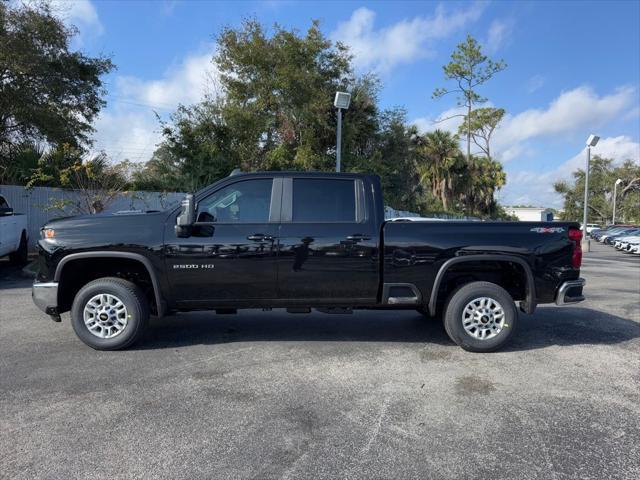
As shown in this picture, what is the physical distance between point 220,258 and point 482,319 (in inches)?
118

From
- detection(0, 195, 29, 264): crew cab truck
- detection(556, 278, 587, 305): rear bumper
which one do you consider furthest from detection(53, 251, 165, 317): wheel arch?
detection(0, 195, 29, 264): crew cab truck

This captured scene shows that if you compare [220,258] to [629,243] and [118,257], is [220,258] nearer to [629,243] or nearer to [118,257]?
[118,257]

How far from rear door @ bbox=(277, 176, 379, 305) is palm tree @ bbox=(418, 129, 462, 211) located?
31.8m

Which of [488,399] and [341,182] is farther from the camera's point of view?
[341,182]

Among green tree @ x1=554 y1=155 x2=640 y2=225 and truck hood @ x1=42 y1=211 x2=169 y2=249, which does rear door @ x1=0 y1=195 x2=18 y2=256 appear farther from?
green tree @ x1=554 y1=155 x2=640 y2=225

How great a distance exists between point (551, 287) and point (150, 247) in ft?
14.8

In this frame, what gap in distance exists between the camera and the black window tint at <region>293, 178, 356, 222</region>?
17.6ft

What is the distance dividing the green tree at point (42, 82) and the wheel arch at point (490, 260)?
14.4 metres

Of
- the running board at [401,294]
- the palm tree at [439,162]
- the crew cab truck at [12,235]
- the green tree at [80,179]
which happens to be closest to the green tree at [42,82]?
the green tree at [80,179]

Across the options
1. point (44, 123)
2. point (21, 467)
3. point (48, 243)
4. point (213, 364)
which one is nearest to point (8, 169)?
point (44, 123)

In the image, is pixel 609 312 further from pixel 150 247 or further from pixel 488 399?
pixel 150 247

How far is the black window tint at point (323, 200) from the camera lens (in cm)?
536

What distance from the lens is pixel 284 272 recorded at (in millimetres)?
5195

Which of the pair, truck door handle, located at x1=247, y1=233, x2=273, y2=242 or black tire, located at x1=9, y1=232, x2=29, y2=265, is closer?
truck door handle, located at x1=247, y1=233, x2=273, y2=242
